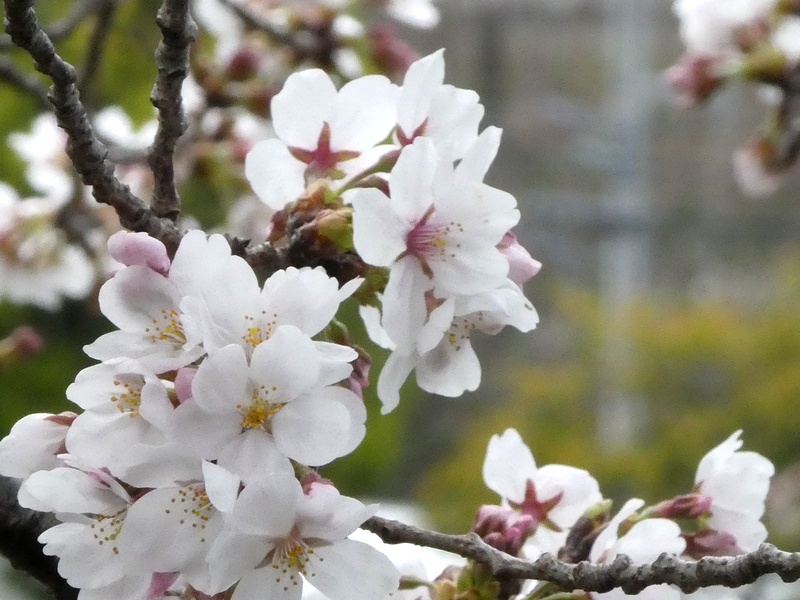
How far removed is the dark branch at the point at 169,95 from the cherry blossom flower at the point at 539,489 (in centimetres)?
20

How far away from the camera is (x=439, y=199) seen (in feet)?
1.24

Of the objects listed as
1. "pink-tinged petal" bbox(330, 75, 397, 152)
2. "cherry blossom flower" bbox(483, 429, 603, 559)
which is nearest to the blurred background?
"cherry blossom flower" bbox(483, 429, 603, 559)

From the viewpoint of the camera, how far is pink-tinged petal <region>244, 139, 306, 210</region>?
45 centimetres

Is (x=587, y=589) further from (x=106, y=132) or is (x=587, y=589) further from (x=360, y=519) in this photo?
(x=106, y=132)

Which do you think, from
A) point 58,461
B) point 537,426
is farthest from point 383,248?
point 537,426

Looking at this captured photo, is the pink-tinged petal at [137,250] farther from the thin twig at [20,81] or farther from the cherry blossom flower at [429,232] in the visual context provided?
the thin twig at [20,81]

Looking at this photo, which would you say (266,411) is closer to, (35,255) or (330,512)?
(330,512)

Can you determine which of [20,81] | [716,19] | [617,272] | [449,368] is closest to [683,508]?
[449,368]

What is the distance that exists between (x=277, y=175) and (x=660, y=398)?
2.28 m

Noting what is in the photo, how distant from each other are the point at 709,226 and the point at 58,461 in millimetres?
2699

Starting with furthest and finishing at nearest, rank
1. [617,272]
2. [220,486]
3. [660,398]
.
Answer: [617,272] → [660,398] → [220,486]

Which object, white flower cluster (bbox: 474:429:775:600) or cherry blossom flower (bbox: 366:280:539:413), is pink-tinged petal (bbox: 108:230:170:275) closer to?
cherry blossom flower (bbox: 366:280:539:413)

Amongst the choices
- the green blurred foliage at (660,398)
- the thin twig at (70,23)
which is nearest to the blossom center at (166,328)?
the thin twig at (70,23)

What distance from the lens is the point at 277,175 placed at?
1.48ft
